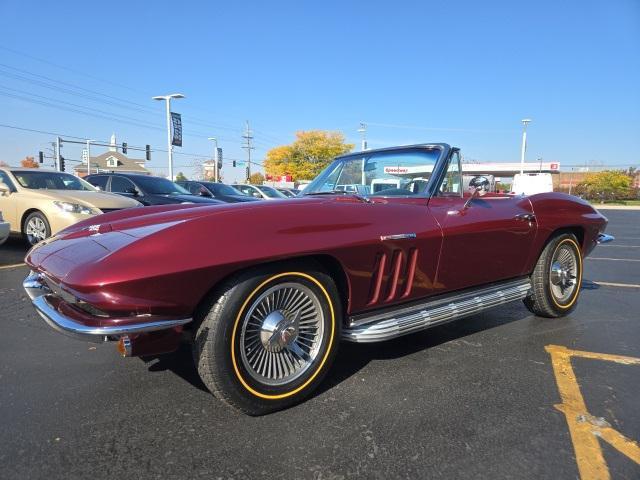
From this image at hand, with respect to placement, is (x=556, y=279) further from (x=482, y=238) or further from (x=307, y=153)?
(x=307, y=153)

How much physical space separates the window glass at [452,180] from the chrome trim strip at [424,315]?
77 cm

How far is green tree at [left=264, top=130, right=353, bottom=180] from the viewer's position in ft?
198

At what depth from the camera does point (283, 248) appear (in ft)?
7.55

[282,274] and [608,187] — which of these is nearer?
[282,274]

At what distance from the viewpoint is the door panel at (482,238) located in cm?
312

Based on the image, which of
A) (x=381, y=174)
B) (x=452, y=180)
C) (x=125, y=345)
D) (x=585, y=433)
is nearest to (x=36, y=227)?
(x=381, y=174)

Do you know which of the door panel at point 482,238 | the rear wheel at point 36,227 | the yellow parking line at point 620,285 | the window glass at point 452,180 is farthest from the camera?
the rear wheel at point 36,227

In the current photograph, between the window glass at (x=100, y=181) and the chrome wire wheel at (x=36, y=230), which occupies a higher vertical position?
the window glass at (x=100, y=181)

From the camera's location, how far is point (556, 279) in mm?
4266

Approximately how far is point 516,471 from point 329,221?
148cm

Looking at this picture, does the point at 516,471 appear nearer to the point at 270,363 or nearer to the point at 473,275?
the point at 270,363

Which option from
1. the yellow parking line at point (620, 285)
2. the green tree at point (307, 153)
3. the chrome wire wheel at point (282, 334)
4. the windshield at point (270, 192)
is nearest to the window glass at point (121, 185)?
the chrome wire wheel at point (282, 334)

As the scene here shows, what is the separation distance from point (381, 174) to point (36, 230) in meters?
6.26

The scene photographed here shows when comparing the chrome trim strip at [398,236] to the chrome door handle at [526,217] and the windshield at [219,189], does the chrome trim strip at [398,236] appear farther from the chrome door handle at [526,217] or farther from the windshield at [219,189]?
the windshield at [219,189]
